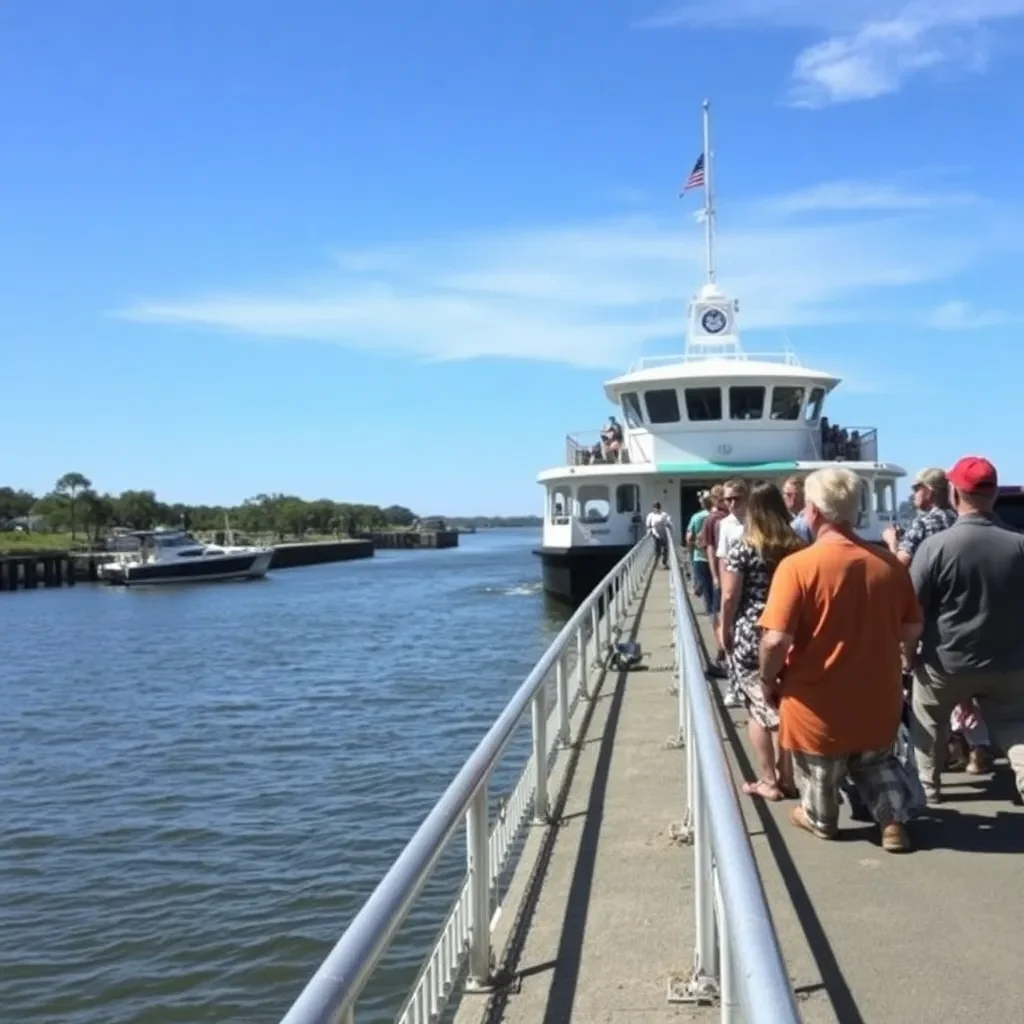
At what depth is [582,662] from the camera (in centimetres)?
920

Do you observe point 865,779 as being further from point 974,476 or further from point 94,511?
point 94,511

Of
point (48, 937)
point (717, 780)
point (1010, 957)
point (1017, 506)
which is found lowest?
point (48, 937)

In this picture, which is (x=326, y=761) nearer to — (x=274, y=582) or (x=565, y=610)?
(x=565, y=610)

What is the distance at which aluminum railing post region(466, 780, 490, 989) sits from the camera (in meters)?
3.83

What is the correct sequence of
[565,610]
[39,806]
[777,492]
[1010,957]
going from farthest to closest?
[565,610] < [39,806] < [777,492] < [1010,957]

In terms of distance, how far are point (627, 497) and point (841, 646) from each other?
2262 cm

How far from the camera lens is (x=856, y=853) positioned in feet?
15.8

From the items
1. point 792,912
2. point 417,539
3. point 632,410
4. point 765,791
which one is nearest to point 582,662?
point 765,791

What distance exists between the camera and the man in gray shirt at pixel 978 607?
15.9 ft

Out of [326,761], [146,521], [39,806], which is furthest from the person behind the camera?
[146,521]

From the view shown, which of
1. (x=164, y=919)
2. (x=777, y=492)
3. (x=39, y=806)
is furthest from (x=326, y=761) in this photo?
(x=777, y=492)

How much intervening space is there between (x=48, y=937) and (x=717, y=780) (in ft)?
22.0

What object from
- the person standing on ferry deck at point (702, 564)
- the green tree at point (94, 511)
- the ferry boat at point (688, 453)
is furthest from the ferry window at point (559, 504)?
the green tree at point (94, 511)

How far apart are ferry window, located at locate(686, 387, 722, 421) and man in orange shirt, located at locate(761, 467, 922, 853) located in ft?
72.5
